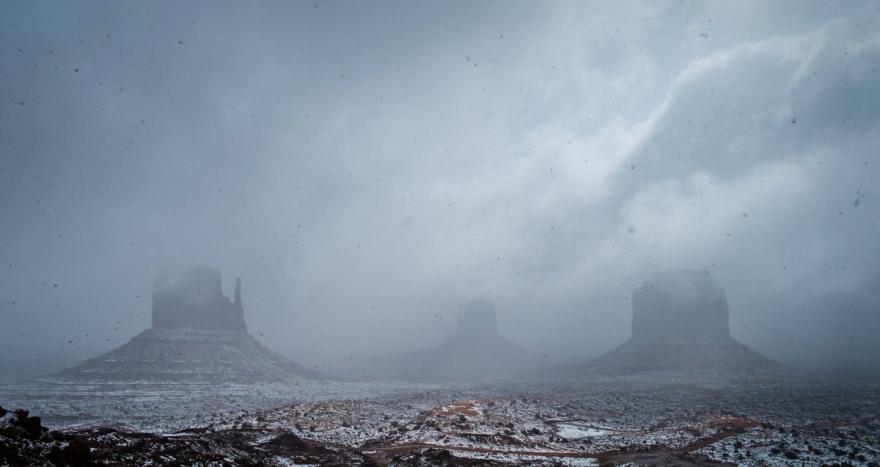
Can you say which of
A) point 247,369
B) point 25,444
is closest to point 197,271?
point 247,369

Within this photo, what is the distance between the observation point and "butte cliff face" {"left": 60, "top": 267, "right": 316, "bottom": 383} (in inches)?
4099

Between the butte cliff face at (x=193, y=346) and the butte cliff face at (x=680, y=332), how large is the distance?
85969mm

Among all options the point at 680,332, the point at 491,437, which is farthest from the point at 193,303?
the point at 680,332

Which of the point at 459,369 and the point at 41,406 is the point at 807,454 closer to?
the point at 41,406

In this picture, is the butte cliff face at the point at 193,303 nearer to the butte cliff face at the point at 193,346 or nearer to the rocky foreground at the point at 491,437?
the butte cliff face at the point at 193,346

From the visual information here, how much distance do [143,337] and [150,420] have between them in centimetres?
8582

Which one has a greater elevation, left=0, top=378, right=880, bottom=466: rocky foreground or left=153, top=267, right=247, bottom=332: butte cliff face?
left=153, top=267, right=247, bottom=332: butte cliff face

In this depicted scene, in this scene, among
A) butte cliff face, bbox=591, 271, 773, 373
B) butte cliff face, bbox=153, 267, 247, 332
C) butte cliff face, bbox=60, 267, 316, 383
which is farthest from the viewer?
butte cliff face, bbox=153, 267, 247, 332

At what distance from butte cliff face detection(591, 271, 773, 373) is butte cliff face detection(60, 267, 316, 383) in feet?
282

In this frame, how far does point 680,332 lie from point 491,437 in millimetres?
125704

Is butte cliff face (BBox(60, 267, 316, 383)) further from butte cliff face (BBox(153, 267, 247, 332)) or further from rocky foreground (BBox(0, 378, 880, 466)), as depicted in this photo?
rocky foreground (BBox(0, 378, 880, 466))

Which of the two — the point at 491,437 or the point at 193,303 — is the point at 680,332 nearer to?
the point at 491,437

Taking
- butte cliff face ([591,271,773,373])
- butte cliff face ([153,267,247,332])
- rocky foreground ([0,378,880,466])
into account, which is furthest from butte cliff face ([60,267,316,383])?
butte cliff face ([591,271,773,373])

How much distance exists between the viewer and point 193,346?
394ft
